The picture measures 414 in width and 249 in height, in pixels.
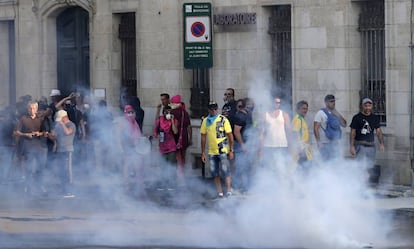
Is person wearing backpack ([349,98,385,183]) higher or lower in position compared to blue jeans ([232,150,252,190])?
higher

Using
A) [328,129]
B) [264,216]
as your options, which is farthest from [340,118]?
[264,216]

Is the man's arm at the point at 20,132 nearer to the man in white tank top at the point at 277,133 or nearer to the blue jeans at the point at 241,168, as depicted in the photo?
the blue jeans at the point at 241,168

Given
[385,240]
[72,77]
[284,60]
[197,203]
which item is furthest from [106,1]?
[385,240]

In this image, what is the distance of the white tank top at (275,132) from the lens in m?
19.4

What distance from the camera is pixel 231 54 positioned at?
23.6 metres

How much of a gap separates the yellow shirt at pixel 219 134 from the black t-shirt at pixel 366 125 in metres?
2.01

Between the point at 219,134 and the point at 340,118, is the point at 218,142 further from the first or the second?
the point at 340,118

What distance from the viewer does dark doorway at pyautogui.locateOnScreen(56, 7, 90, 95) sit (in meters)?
27.6

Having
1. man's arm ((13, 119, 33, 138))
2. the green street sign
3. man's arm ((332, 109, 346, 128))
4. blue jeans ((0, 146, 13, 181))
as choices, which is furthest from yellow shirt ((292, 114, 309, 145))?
blue jeans ((0, 146, 13, 181))

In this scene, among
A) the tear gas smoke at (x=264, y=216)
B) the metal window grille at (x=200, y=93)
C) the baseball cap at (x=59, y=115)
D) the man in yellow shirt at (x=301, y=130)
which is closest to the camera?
the tear gas smoke at (x=264, y=216)

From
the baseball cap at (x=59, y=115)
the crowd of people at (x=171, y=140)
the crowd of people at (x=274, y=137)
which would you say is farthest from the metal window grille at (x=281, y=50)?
the baseball cap at (x=59, y=115)

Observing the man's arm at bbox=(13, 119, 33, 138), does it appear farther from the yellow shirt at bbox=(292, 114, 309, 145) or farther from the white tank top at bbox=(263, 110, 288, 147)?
the yellow shirt at bbox=(292, 114, 309, 145)

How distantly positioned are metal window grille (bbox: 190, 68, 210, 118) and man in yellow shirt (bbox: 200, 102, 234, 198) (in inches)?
187

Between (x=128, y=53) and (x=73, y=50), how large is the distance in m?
2.30
